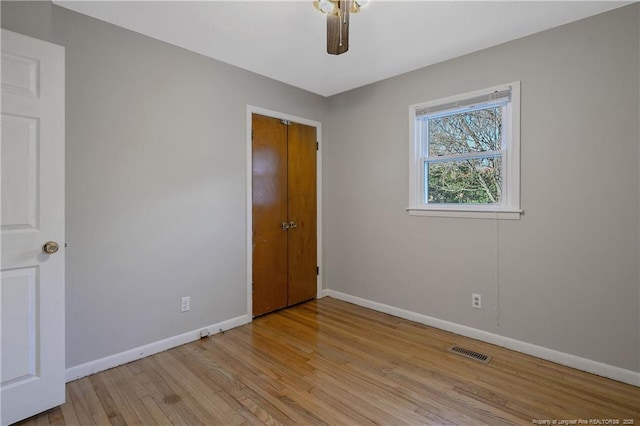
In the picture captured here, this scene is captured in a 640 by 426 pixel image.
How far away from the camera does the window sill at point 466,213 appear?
8.51ft

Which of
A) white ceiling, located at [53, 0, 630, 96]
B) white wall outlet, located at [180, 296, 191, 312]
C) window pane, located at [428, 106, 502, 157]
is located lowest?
white wall outlet, located at [180, 296, 191, 312]

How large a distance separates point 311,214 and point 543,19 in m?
2.71

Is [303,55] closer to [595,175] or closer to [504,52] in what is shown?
[504,52]

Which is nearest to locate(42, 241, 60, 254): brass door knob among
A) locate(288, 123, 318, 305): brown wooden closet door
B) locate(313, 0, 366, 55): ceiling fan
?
locate(313, 0, 366, 55): ceiling fan

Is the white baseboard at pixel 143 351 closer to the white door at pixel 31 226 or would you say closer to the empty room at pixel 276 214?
the empty room at pixel 276 214

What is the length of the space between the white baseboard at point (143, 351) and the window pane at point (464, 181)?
7.47 feet

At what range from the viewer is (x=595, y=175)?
2.22m

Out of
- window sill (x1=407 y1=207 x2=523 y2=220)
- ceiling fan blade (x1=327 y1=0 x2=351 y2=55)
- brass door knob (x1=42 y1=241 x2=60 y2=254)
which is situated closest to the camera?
ceiling fan blade (x1=327 y1=0 x2=351 y2=55)

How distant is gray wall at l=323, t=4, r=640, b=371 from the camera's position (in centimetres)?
213

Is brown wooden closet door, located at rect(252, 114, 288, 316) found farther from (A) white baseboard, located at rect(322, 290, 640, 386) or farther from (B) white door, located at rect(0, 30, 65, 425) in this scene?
(B) white door, located at rect(0, 30, 65, 425)

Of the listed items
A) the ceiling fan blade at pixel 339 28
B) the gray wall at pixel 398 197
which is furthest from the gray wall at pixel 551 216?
the ceiling fan blade at pixel 339 28

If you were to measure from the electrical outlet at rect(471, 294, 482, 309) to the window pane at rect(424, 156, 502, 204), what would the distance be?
0.83 meters

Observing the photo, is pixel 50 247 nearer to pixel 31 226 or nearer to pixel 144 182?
pixel 31 226

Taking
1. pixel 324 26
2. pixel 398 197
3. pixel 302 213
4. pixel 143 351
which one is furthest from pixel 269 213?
pixel 324 26
